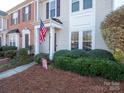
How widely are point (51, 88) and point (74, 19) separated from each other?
834 cm

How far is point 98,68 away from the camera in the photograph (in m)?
9.09

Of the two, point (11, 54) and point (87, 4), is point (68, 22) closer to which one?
point (87, 4)

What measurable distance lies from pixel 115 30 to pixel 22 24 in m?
16.4

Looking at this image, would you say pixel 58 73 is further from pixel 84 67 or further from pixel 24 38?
pixel 24 38

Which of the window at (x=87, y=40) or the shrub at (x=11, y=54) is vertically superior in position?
the window at (x=87, y=40)

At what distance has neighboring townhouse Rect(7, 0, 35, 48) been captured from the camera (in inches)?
879

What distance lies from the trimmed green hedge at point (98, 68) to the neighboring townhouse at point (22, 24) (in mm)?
12255

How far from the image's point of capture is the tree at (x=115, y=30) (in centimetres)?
988

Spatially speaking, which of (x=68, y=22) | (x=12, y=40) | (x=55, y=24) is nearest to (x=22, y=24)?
(x=12, y=40)

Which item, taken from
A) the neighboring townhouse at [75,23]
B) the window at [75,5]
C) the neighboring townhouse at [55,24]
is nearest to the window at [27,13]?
the neighboring townhouse at [55,24]

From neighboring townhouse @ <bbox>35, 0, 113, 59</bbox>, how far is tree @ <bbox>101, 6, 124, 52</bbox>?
316cm

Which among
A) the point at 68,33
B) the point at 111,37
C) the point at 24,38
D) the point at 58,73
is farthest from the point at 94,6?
the point at 24,38

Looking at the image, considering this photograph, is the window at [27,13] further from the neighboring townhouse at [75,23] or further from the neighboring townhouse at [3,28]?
the neighboring townhouse at [3,28]

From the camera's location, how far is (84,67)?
9781 millimetres
